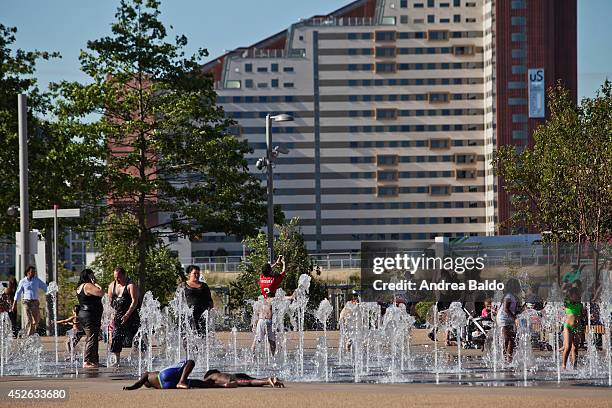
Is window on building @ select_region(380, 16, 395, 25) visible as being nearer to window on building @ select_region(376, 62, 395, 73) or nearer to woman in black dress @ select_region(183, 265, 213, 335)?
window on building @ select_region(376, 62, 395, 73)

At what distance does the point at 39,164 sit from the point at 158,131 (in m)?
3.56

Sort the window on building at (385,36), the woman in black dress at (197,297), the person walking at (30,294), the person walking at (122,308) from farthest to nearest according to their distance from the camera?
the window on building at (385,36) → the person walking at (30,294) → the woman in black dress at (197,297) → the person walking at (122,308)

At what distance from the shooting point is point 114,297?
2323 cm

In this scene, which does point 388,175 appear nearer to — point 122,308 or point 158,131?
point 158,131

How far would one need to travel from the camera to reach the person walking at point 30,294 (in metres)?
28.5

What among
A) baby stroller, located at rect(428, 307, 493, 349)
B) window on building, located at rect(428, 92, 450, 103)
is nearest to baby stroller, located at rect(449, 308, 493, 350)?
baby stroller, located at rect(428, 307, 493, 349)

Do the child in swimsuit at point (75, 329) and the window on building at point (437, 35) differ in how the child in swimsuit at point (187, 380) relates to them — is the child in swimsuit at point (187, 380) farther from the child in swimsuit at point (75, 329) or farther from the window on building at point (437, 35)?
the window on building at point (437, 35)

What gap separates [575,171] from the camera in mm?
44344

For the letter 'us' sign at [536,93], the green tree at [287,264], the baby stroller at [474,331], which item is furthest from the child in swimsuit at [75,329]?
the letter 'us' sign at [536,93]

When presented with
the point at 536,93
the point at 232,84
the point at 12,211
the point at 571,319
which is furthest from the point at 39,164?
the point at 232,84

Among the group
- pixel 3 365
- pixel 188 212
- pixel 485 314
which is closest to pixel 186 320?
pixel 3 365

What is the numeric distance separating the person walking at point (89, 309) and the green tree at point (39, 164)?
17332 mm

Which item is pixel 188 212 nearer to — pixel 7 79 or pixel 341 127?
pixel 7 79

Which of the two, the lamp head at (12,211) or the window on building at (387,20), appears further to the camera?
the window on building at (387,20)
